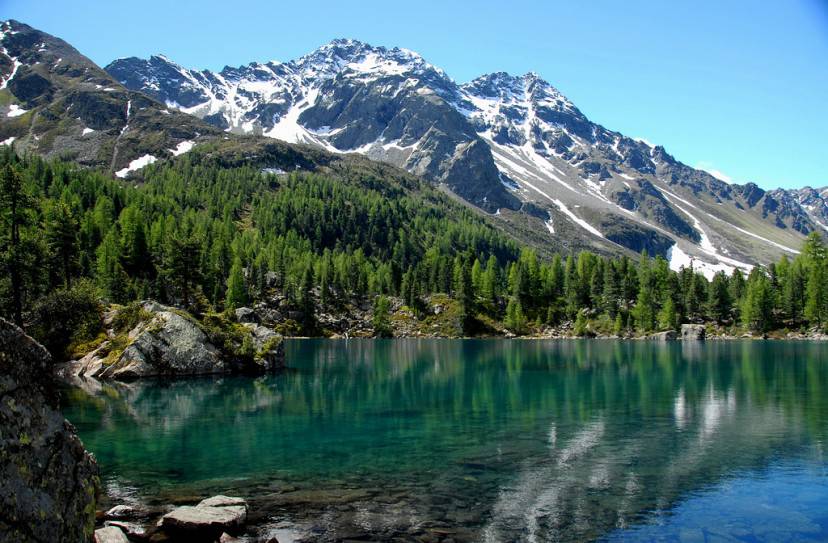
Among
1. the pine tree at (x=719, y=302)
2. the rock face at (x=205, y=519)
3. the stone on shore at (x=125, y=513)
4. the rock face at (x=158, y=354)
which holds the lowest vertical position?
the stone on shore at (x=125, y=513)

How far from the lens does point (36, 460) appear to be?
39.2 ft

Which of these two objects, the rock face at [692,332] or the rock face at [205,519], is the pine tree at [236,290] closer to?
the rock face at [692,332]

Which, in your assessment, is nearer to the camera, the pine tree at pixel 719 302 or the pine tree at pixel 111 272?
the pine tree at pixel 111 272

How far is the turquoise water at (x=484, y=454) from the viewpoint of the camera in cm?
2223

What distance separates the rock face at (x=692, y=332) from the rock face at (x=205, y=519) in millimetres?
161087

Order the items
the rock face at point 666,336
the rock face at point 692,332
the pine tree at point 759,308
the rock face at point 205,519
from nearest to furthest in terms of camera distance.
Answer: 1. the rock face at point 205,519
2. the pine tree at point 759,308
3. the rock face at point 666,336
4. the rock face at point 692,332

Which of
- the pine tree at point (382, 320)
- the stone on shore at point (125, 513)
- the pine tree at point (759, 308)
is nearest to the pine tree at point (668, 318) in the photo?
the pine tree at point (759, 308)

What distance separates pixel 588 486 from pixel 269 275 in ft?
573

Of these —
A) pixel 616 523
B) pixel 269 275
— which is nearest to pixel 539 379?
pixel 616 523

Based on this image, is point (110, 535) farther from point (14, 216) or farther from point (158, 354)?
point (14, 216)

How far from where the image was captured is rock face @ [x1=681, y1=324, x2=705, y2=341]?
16212 cm

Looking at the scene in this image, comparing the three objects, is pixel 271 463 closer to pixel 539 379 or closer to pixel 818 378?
pixel 539 379

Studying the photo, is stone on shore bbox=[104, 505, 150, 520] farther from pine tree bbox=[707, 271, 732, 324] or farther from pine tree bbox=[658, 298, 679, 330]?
Result: pine tree bbox=[707, 271, 732, 324]

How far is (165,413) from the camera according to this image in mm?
45750
